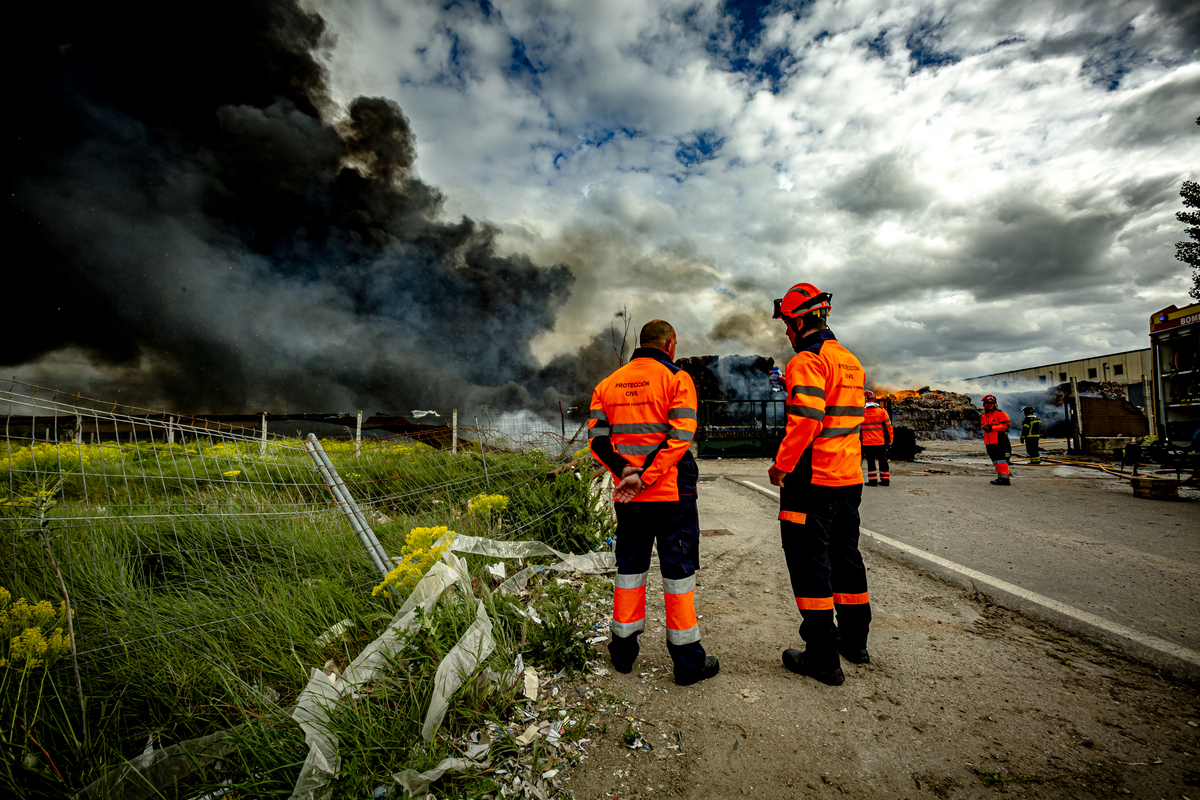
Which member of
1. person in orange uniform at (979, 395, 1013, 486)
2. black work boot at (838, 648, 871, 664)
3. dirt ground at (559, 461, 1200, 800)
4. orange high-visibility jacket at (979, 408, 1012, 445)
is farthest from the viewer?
orange high-visibility jacket at (979, 408, 1012, 445)

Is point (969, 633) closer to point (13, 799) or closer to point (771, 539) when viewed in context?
point (771, 539)

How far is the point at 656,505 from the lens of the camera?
2.54 metres

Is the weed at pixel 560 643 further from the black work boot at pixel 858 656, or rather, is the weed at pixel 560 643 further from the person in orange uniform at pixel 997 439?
the person in orange uniform at pixel 997 439

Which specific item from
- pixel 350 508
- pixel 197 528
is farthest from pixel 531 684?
pixel 197 528

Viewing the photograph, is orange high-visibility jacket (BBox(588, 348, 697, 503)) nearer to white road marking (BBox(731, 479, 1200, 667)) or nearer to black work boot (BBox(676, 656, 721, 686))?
black work boot (BBox(676, 656, 721, 686))

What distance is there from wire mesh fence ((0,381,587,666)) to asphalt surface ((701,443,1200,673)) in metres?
3.43

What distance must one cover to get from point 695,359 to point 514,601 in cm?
3177

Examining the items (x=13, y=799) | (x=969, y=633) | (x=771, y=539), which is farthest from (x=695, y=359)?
(x=13, y=799)

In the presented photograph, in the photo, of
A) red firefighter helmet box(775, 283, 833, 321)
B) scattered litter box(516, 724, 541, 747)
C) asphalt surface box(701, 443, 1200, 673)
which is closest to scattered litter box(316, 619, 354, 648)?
scattered litter box(516, 724, 541, 747)

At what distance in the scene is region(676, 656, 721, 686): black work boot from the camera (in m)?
2.39

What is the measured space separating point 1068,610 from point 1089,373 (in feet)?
169

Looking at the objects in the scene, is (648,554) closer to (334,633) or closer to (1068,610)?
(334,633)

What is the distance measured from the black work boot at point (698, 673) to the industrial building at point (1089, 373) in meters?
45.1

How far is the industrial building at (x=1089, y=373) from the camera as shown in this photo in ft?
114
